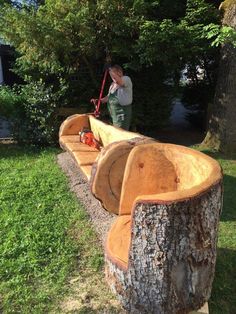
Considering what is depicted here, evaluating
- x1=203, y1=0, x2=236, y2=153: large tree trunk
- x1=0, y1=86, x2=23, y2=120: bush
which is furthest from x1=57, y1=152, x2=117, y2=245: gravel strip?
x1=203, y1=0, x2=236, y2=153: large tree trunk

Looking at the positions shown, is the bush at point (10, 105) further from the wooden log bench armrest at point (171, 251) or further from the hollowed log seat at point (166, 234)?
the wooden log bench armrest at point (171, 251)

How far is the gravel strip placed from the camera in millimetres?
4613

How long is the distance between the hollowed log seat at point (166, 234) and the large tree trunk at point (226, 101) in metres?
4.52

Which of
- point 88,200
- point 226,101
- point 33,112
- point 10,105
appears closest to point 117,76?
point 88,200

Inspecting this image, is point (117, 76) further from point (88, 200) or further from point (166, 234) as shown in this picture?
point (166, 234)

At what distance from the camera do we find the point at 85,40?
767 centimetres

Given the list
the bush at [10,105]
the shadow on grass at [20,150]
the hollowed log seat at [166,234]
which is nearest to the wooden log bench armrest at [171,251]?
the hollowed log seat at [166,234]

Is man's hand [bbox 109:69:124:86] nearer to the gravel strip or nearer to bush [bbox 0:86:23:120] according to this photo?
the gravel strip

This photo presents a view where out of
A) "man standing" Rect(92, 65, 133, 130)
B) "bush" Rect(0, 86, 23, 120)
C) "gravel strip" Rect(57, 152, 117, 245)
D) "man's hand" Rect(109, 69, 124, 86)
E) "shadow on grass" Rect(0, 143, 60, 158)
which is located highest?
"man's hand" Rect(109, 69, 124, 86)

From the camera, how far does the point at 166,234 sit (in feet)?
9.24

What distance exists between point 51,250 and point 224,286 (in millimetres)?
1708

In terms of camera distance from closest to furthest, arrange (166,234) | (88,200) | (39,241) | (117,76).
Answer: (166,234)
(39,241)
(88,200)
(117,76)

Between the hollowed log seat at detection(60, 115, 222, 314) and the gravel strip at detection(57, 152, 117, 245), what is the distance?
3.29ft

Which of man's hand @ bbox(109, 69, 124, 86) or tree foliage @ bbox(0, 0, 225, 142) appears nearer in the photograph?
man's hand @ bbox(109, 69, 124, 86)
